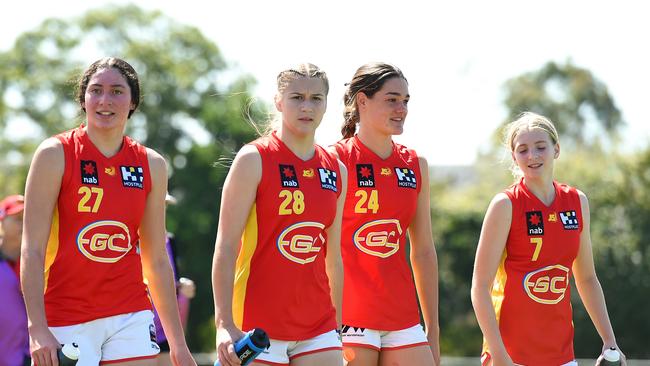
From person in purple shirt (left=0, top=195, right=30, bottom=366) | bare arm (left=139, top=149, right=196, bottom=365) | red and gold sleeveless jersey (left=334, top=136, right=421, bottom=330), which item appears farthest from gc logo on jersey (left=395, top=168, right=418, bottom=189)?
person in purple shirt (left=0, top=195, right=30, bottom=366)

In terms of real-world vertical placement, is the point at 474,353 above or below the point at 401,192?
below

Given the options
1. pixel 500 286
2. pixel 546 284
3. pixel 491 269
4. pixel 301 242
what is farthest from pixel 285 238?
pixel 546 284

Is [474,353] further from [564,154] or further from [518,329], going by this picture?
[518,329]

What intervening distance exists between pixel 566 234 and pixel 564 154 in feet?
77.0

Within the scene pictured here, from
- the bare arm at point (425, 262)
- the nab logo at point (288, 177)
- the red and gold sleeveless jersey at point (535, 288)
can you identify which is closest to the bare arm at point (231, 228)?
the nab logo at point (288, 177)

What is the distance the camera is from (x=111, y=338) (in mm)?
5109

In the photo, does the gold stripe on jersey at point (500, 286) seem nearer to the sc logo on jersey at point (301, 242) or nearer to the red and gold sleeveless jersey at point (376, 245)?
the red and gold sleeveless jersey at point (376, 245)

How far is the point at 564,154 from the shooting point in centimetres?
2920

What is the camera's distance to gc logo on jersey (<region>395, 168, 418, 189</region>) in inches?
237

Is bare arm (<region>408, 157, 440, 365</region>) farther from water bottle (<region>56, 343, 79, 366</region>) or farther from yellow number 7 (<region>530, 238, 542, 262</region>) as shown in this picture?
water bottle (<region>56, 343, 79, 366</region>)

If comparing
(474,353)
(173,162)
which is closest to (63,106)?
(173,162)

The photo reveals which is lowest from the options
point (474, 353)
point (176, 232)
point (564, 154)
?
point (474, 353)

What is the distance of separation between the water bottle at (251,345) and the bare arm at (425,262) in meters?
1.57

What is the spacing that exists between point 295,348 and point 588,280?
223 cm
